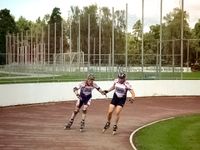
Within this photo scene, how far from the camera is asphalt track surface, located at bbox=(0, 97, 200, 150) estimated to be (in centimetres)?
1462

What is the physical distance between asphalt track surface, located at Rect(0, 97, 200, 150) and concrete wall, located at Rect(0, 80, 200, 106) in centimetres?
60

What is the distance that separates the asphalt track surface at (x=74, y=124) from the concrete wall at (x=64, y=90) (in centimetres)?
60

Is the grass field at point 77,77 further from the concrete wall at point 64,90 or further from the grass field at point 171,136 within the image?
the grass field at point 171,136

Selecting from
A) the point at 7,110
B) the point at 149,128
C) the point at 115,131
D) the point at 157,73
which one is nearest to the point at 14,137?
the point at 115,131

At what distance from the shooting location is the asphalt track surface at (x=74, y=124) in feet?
48.0

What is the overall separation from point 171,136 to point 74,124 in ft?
14.5

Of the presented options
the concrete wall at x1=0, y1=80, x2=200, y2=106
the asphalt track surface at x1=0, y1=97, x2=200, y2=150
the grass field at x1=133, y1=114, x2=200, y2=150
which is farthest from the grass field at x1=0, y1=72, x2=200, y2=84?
the grass field at x1=133, y1=114, x2=200, y2=150

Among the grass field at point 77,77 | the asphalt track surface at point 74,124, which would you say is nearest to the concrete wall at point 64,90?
the grass field at point 77,77

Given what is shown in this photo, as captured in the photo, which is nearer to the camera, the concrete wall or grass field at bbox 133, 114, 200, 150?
grass field at bbox 133, 114, 200, 150

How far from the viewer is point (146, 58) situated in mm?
43750

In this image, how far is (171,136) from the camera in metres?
16.9

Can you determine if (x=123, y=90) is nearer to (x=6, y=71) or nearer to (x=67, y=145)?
(x=67, y=145)

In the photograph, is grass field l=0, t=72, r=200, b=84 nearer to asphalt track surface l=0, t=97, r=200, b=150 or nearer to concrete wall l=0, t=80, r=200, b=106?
concrete wall l=0, t=80, r=200, b=106

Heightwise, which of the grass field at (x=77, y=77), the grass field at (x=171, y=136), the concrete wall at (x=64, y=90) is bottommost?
the grass field at (x=171, y=136)
